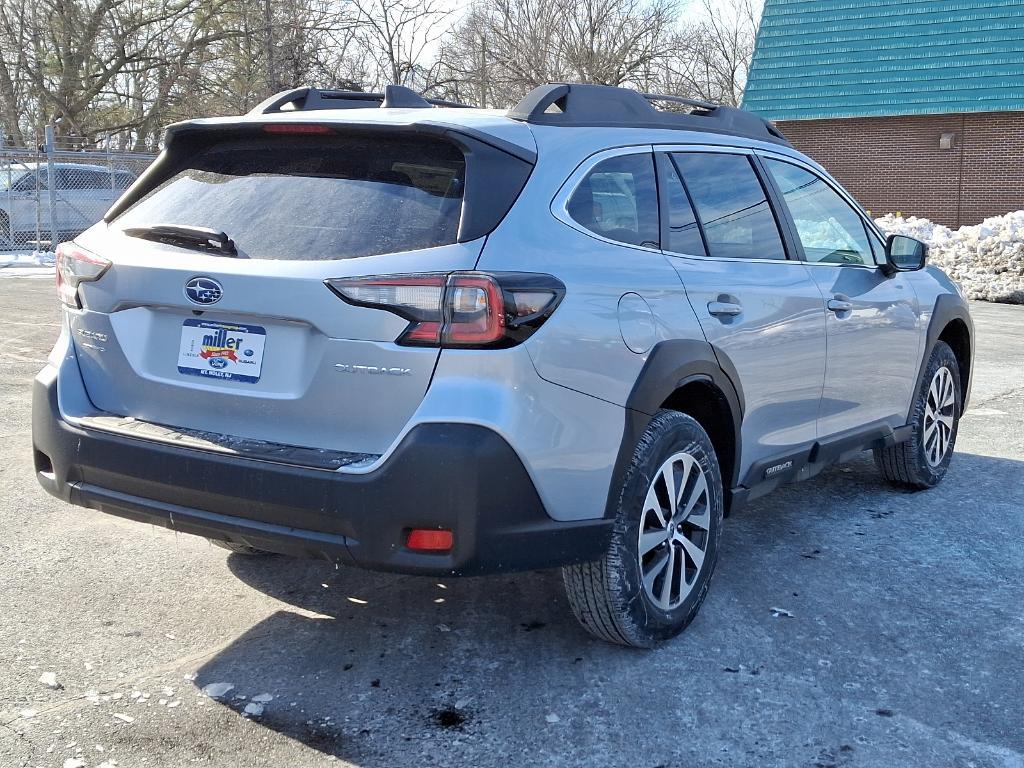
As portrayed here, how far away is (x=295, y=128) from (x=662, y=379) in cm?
140

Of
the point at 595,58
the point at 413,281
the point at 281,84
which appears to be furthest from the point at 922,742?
the point at 595,58

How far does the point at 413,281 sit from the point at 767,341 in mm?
1775

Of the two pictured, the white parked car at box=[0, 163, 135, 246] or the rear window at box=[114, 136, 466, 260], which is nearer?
the rear window at box=[114, 136, 466, 260]

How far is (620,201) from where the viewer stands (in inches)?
152

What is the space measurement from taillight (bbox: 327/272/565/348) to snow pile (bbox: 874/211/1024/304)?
16.2 metres

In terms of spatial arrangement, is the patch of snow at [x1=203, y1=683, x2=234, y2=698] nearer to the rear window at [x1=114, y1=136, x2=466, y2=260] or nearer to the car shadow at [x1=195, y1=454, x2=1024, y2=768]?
the car shadow at [x1=195, y1=454, x2=1024, y2=768]

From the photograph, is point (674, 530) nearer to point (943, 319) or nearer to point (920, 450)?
point (920, 450)

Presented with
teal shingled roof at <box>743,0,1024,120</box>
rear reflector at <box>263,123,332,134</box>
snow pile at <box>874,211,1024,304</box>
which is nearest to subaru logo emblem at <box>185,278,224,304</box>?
rear reflector at <box>263,123,332,134</box>

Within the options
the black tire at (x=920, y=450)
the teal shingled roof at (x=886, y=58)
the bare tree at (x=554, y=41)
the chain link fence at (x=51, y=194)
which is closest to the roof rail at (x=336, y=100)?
the black tire at (x=920, y=450)

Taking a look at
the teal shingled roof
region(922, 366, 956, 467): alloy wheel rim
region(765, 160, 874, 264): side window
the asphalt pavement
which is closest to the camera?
the asphalt pavement

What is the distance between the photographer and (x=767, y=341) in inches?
172

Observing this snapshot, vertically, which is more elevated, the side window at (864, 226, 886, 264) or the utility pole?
the utility pole

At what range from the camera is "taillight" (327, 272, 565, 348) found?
3111 millimetres

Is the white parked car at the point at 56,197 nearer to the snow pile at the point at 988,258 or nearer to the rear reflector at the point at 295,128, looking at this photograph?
the snow pile at the point at 988,258
